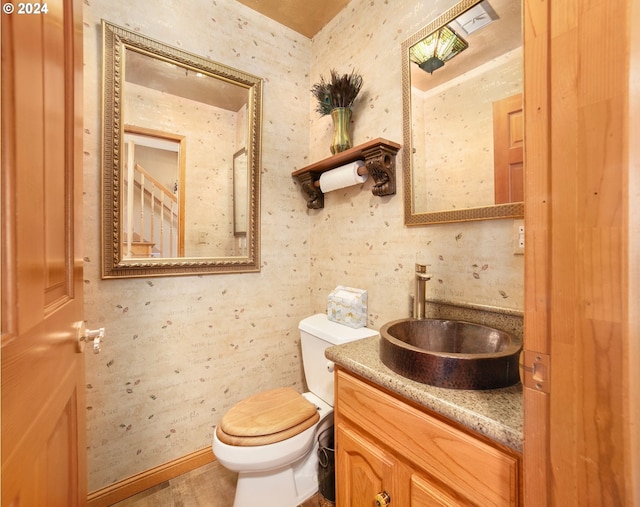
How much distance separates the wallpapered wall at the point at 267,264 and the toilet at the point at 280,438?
0.34 meters

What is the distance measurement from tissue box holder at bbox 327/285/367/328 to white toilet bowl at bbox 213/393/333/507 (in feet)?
1.44

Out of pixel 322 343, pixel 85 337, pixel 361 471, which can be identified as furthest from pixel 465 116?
pixel 85 337

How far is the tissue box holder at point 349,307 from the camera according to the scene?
143cm

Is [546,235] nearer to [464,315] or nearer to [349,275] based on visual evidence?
[464,315]

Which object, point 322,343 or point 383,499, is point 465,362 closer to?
point 383,499

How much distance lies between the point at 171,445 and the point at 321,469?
80 cm

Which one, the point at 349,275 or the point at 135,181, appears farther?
the point at 349,275

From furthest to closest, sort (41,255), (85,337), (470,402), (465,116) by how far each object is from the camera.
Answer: (465,116) → (85,337) → (470,402) → (41,255)

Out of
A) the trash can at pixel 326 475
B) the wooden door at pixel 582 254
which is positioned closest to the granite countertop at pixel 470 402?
the wooden door at pixel 582 254

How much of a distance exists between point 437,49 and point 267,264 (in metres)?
1.34

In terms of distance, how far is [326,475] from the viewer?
47.8 inches

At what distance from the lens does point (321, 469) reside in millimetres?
1238

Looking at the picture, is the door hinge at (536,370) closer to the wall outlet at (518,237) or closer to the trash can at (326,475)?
the wall outlet at (518,237)

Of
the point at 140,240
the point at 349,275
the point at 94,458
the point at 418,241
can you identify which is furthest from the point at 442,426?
the point at 94,458
